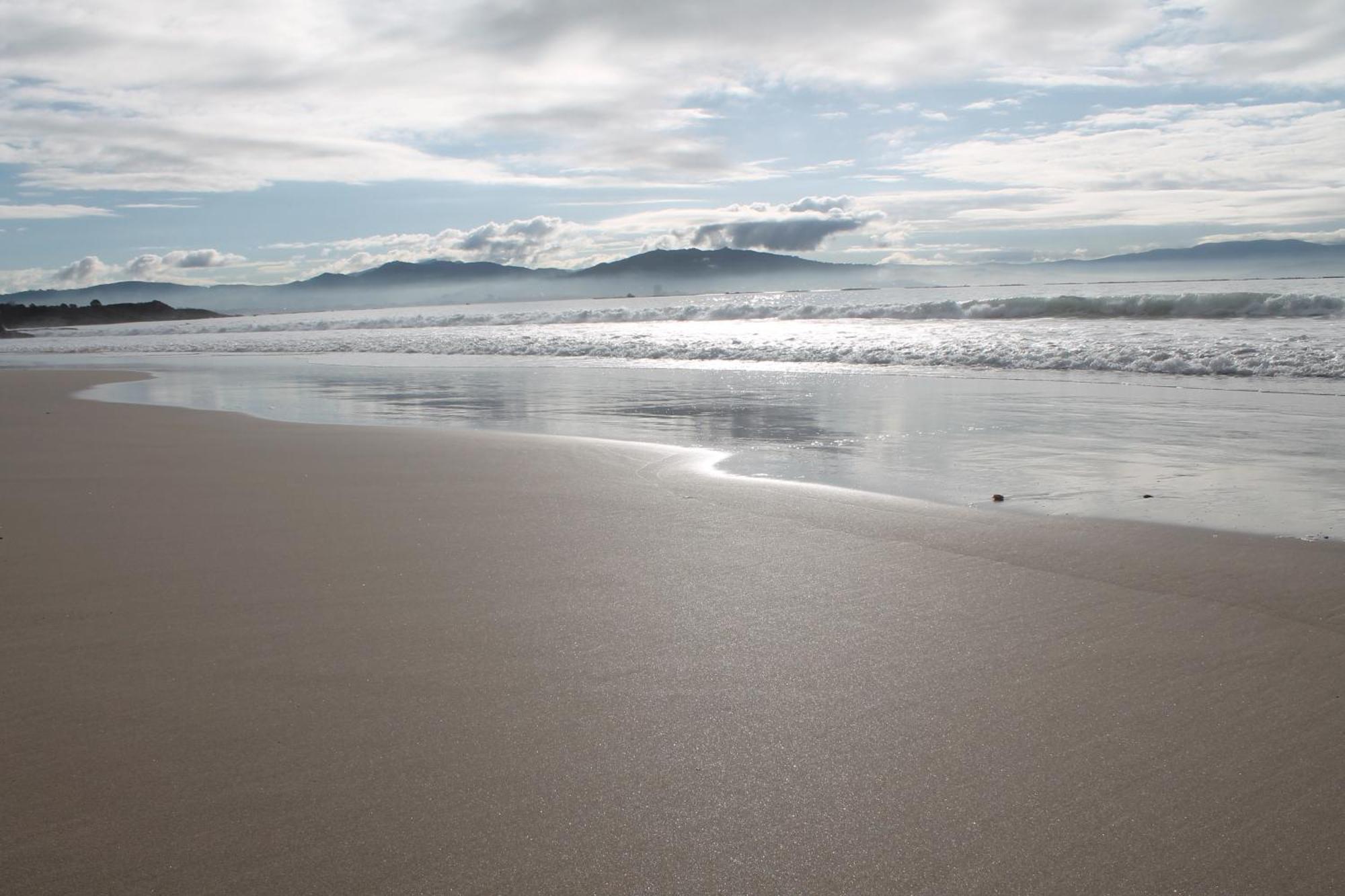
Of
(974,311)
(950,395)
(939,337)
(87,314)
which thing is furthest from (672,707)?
(87,314)

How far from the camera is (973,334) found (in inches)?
656

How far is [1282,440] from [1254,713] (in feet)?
15.7

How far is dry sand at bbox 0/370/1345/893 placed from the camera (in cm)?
166

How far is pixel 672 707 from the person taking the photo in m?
2.22

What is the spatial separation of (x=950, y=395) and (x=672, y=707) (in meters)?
7.78

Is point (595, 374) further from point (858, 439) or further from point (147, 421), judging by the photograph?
point (858, 439)

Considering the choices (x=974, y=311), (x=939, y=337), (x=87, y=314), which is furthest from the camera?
(x=87, y=314)

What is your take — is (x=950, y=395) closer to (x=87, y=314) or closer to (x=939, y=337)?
(x=939, y=337)

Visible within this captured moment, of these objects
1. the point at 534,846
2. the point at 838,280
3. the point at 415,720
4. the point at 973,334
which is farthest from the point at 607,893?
the point at 838,280

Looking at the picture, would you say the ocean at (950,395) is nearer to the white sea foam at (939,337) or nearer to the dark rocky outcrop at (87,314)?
the white sea foam at (939,337)

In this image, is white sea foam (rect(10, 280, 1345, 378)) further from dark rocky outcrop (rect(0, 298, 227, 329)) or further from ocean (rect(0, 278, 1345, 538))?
dark rocky outcrop (rect(0, 298, 227, 329))

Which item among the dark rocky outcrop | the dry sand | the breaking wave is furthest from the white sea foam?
the dark rocky outcrop

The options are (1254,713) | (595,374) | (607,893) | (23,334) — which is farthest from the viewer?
(23,334)

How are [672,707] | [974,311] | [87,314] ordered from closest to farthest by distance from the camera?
[672,707] < [974,311] < [87,314]
